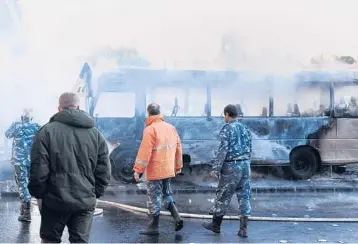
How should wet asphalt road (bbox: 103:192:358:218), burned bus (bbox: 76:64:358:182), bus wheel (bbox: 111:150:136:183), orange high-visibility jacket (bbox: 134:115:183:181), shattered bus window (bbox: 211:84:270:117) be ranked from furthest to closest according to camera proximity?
shattered bus window (bbox: 211:84:270:117) → burned bus (bbox: 76:64:358:182) → bus wheel (bbox: 111:150:136:183) → wet asphalt road (bbox: 103:192:358:218) → orange high-visibility jacket (bbox: 134:115:183:181)

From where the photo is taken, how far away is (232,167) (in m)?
6.75

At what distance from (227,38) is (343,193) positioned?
21.2 feet

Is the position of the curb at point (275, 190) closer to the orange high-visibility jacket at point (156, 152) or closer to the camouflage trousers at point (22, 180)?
the camouflage trousers at point (22, 180)

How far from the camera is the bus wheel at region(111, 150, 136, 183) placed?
40.5 ft

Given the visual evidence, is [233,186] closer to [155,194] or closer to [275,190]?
[155,194]

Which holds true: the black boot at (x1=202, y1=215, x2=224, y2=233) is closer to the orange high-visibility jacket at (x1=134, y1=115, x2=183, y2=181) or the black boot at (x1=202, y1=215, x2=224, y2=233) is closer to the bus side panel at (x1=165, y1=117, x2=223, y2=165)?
the orange high-visibility jacket at (x1=134, y1=115, x2=183, y2=181)

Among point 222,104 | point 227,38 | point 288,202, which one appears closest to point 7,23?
point 227,38

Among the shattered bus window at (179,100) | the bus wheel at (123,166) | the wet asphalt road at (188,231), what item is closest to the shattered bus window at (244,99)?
the shattered bus window at (179,100)

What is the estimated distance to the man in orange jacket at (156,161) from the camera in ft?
21.5

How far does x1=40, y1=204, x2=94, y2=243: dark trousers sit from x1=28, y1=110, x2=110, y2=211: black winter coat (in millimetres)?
87

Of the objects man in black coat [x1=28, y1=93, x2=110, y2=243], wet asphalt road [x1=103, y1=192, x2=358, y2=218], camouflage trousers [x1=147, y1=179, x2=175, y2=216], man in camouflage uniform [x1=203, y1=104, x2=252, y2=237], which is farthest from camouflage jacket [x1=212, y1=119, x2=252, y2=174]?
man in black coat [x1=28, y1=93, x2=110, y2=243]

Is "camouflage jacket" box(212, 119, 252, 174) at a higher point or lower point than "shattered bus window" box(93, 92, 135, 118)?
lower

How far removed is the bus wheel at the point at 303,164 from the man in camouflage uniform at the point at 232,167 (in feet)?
21.5

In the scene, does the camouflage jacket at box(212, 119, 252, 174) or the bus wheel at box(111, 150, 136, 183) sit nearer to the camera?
the camouflage jacket at box(212, 119, 252, 174)
